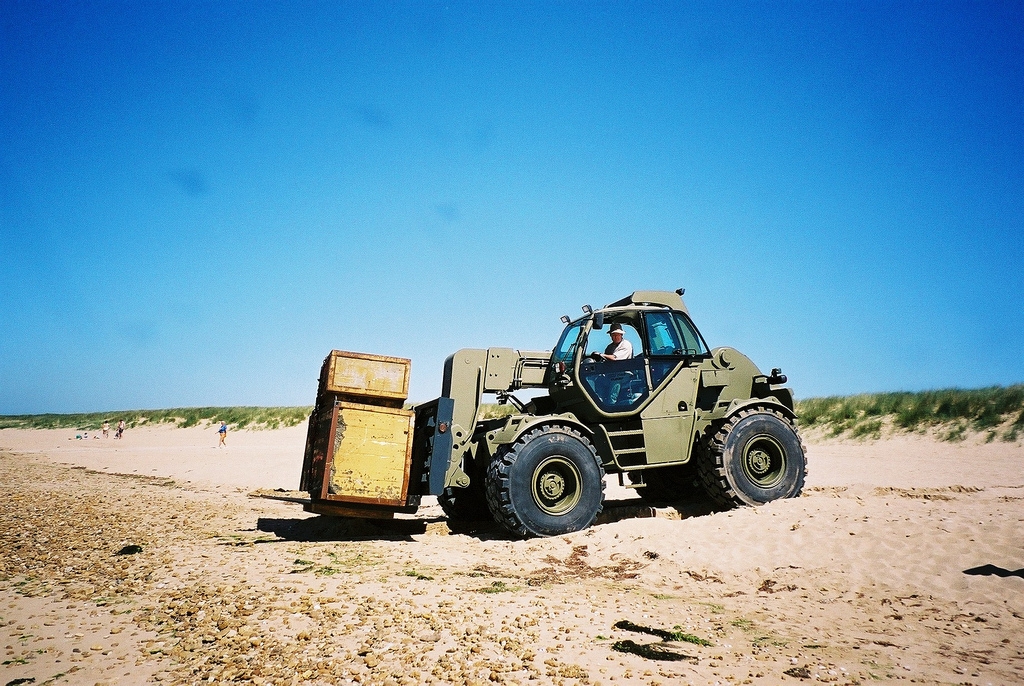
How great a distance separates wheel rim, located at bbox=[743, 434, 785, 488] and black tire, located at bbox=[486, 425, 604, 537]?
2296 millimetres

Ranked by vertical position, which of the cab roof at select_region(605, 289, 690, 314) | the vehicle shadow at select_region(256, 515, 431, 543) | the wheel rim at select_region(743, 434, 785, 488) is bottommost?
the vehicle shadow at select_region(256, 515, 431, 543)

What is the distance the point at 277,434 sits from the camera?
34.2m

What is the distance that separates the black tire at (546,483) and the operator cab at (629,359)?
80cm

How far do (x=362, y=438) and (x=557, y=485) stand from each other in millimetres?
2573

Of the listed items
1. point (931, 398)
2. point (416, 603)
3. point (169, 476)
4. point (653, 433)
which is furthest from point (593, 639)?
point (931, 398)

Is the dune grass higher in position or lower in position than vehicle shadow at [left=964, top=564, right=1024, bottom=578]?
higher

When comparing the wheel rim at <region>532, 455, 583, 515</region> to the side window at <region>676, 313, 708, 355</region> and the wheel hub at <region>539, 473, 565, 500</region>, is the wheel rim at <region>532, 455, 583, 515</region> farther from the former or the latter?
the side window at <region>676, 313, 708, 355</region>

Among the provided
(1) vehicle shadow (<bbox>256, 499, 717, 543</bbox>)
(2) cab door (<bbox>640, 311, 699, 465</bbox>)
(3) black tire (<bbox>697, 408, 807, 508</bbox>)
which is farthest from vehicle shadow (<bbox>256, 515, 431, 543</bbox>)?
(3) black tire (<bbox>697, 408, 807, 508</bbox>)

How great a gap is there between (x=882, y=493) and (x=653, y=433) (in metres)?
4.11

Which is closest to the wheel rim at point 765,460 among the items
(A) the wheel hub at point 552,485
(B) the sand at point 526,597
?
(B) the sand at point 526,597

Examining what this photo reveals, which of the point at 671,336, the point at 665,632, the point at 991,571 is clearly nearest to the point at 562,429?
the point at 671,336

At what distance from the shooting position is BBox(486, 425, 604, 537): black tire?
7.36m

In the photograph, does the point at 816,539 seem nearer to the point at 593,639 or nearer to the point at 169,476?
the point at 593,639

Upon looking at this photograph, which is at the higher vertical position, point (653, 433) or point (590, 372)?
point (590, 372)
